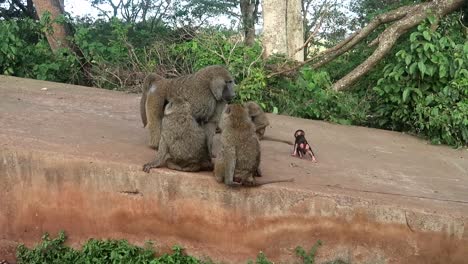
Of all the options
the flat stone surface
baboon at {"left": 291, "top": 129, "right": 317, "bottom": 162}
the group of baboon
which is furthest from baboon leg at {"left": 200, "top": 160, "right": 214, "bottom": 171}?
baboon at {"left": 291, "top": 129, "right": 317, "bottom": 162}

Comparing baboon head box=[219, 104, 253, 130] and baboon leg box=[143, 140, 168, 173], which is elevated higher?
baboon head box=[219, 104, 253, 130]

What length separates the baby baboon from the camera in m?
4.20

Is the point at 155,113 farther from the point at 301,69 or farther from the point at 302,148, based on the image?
the point at 301,69

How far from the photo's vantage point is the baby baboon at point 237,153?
4.20 meters

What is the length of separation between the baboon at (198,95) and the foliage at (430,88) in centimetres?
381

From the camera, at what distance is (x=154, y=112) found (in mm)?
5008

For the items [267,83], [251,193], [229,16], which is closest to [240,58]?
[267,83]

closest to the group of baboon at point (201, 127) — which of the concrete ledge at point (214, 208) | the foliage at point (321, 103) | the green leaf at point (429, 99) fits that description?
the concrete ledge at point (214, 208)

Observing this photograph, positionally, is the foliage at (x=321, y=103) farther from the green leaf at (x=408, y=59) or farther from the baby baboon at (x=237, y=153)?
the baby baboon at (x=237, y=153)

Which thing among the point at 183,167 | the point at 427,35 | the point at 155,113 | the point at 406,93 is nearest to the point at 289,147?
the point at 155,113

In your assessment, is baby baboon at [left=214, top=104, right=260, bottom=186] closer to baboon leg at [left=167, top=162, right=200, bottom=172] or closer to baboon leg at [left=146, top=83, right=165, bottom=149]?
baboon leg at [left=167, top=162, right=200, bottom=172]

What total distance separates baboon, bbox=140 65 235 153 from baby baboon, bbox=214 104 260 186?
43 centimetres

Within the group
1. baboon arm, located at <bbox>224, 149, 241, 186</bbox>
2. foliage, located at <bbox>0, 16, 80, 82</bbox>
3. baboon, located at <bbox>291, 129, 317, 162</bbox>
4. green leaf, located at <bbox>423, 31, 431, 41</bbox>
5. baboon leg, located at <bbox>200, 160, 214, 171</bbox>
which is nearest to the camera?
baboon arm, located at <bbox>224, 149, 241, 186</bbox>

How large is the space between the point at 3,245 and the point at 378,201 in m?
3.33
